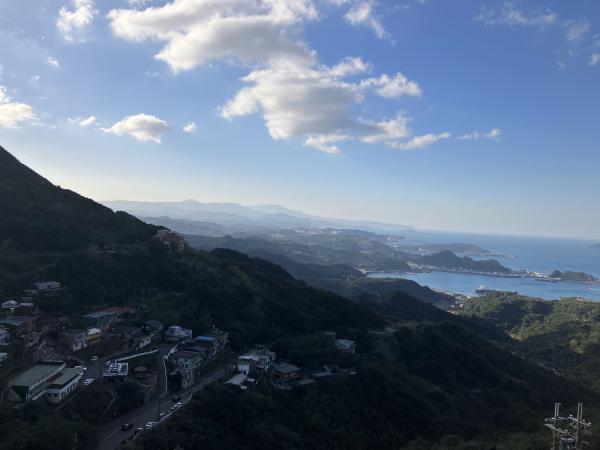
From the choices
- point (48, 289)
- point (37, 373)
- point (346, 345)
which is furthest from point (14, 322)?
point (346, 345)

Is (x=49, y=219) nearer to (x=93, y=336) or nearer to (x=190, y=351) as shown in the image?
(x=93, y=336)

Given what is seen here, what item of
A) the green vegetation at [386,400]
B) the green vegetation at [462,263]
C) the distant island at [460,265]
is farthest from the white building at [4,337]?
the green vegetation at [462,263]

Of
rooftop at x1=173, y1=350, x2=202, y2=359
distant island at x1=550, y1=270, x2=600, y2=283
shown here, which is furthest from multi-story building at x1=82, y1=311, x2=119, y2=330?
distant island at x1=550, y1=270, x2=600, y2=283

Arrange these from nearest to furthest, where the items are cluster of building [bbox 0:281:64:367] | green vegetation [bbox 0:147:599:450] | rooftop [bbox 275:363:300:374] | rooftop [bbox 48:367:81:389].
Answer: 1. rooftop [bbox 48:367:81:389]
2. green vegetation [bbox 0:147:599:450]
3. cluster of building [bbox 0:281:64:367]
4. rooftop [bbox 275:363:300:374]

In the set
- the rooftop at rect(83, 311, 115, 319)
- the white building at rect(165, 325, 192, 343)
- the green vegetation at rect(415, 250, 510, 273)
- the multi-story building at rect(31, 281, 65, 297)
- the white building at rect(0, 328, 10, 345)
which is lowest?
the green vegetation at rect(415, 250, 510, 273)

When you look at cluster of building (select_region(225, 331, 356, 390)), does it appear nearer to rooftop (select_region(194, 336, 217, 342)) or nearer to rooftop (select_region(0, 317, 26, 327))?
rooftop (select_region(194, 336, 217, 342))

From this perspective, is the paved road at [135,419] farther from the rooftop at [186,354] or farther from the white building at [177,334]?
the white building at [177,334]
